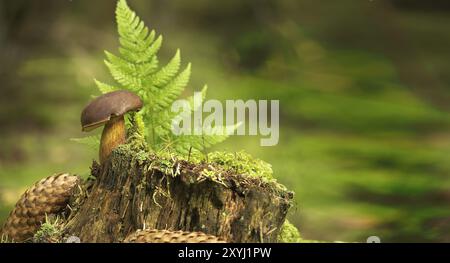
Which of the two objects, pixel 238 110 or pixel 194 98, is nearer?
pixel 194 98

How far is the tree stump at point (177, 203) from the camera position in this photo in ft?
4.57

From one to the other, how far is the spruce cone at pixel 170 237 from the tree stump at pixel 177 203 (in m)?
0.03

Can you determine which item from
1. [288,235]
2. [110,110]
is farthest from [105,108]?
[288,235]

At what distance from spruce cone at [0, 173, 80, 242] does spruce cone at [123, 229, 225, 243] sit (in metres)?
0.26

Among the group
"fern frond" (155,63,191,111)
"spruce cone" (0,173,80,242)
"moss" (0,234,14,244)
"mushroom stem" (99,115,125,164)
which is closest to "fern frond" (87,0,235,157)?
"fern frond" (155,63,191,111)

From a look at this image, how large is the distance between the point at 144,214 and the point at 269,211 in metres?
0.26

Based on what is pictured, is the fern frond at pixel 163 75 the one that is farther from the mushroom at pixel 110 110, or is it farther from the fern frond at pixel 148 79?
the mushroom at pixel 110 110

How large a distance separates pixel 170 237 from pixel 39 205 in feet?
1.22

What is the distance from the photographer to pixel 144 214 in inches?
56.2

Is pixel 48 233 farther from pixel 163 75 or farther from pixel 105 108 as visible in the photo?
pixel 163 75

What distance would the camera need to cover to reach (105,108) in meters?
1.46

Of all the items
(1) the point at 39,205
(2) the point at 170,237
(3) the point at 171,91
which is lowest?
(2) the point at 170,237
